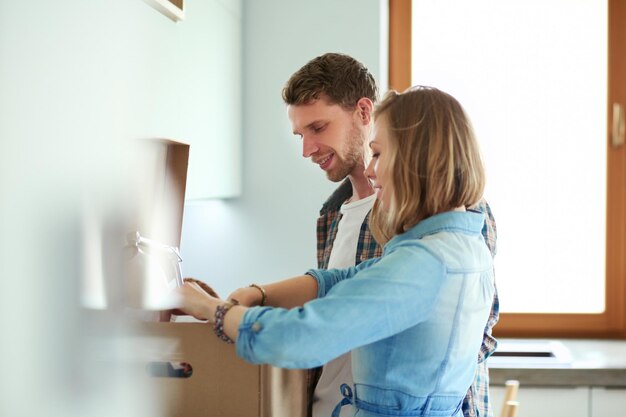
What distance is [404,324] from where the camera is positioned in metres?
1.03

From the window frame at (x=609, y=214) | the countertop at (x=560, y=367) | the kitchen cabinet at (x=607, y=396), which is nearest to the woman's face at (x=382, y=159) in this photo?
the countertop at (x=560, y=367)

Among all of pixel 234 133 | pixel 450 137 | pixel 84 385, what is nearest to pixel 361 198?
pixel 450 137

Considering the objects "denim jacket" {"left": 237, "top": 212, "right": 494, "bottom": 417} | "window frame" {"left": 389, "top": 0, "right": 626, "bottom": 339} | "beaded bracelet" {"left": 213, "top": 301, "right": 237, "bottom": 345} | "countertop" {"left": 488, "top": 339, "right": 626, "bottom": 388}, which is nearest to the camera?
"denim jacket" {"left": 237, "top": 212, "right": 494, "bottom": 417}

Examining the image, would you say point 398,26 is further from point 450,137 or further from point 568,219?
point 450,137

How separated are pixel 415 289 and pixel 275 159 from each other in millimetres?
1638

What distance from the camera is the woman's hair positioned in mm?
1115

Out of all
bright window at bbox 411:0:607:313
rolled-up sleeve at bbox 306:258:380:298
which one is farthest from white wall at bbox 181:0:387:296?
rolled-up sleeve at bbox 306:258:380:298

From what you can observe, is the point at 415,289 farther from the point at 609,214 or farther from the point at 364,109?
the point at 609,214

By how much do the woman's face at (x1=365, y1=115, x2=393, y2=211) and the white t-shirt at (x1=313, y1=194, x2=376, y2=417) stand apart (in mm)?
348

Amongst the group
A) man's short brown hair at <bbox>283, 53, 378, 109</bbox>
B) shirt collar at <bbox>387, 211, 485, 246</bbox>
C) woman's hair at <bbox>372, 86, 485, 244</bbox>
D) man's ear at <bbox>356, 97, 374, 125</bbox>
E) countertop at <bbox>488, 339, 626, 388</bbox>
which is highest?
man's short brown hair at <bbox>283, 53, 378, 109</bbox>

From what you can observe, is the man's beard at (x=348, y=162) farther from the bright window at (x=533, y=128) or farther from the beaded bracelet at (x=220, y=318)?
the bright window at (x=533, y=128)

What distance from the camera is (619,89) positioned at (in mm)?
2822

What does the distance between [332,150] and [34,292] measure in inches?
29.7

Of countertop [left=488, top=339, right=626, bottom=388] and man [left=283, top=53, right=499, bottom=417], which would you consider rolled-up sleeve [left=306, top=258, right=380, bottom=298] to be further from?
countertop [left=488, top=339, right=626, bottom=388]
